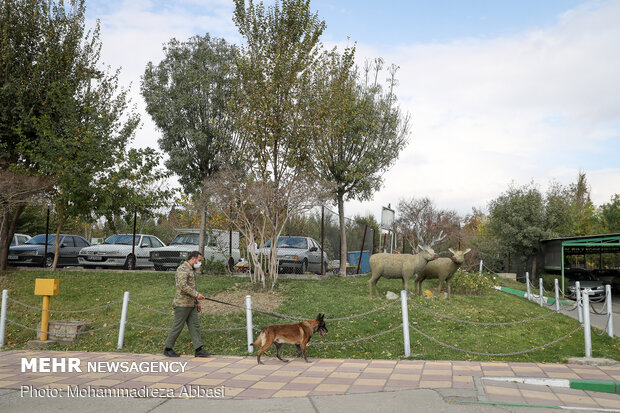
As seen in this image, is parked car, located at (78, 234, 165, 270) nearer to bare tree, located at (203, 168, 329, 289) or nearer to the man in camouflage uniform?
bare tree, located at (203, 168, 329, 289)

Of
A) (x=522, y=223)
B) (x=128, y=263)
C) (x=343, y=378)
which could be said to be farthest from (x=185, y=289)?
(x=522, y=223)

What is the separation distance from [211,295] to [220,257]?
5.31 metres

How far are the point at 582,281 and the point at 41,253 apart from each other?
83.2ft

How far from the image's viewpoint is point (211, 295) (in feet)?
43.0

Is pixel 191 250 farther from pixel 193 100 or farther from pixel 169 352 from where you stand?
pixel 169 352

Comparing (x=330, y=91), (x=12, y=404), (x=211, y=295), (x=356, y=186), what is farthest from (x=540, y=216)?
(x=12, y=404)

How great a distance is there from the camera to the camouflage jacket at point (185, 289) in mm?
8727

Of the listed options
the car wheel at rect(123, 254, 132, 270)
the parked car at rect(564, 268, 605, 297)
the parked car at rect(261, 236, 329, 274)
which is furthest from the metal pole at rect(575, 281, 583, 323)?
the car wheel at rect(123, 254, 132, 270)

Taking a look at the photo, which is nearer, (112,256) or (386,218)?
(112,256)

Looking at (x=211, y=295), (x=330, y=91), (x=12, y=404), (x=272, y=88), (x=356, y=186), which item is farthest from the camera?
(x=356, y=186)

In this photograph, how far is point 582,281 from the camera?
2433 centimetres

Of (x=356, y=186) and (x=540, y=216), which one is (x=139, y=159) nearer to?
(x=356, y=186)

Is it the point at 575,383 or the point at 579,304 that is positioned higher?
the point at 579,304

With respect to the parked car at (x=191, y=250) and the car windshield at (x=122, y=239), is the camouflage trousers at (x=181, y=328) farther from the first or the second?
the car windshield at (x=122, y=239)
